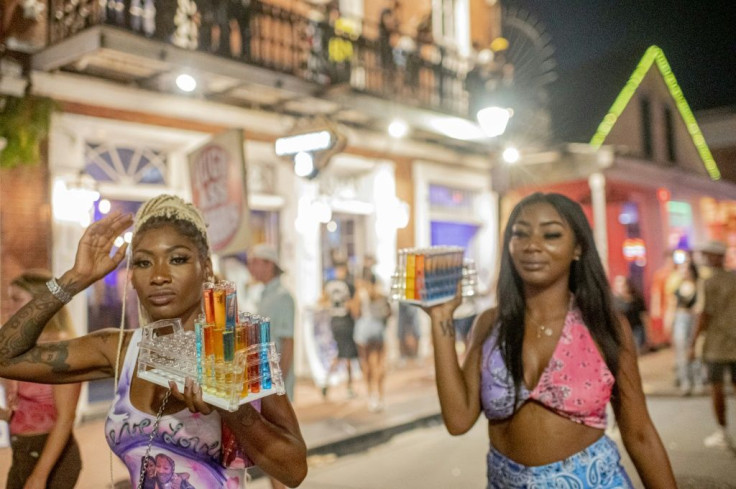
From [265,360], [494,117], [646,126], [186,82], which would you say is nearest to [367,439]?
[494,117]

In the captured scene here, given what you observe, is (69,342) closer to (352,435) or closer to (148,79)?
(352,435)

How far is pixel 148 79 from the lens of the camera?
8797 mm

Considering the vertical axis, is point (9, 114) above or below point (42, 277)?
above

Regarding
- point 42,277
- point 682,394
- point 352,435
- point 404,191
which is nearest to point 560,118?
point 404,191

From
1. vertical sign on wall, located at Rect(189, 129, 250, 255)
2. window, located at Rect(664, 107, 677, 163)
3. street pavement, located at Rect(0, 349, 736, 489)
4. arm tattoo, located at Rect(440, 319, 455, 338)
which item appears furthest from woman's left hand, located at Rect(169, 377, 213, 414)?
window, located at Rect(664, 107, 677, 163)

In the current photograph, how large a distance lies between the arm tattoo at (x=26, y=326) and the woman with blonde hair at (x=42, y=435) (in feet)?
3.63

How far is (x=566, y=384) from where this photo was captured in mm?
2516

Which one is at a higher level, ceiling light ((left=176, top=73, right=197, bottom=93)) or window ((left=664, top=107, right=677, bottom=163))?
window ((left=664, top=107, right=677, bottom=163))

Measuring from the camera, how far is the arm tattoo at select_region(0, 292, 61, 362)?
6.99ft

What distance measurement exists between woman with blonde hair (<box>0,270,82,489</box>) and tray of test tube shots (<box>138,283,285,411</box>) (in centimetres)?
185

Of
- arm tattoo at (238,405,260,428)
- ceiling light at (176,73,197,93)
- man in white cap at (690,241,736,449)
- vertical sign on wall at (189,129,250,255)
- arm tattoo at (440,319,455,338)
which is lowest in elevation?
man in white cap at (690,241,736,449)

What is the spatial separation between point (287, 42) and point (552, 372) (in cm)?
963

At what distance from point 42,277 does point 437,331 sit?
8.54 feet

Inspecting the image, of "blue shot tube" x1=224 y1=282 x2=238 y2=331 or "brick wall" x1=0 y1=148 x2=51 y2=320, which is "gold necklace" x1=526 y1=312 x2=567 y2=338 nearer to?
"blue shot tube" x1=224 y1=282 x2=238 y2=331
